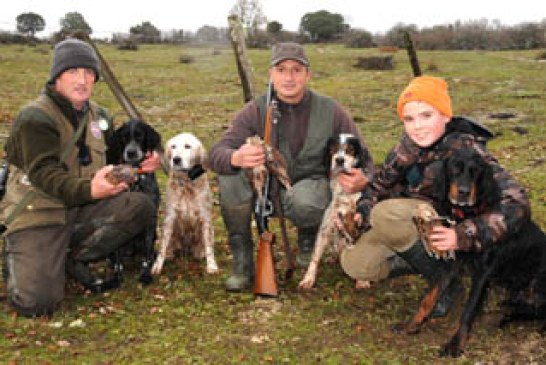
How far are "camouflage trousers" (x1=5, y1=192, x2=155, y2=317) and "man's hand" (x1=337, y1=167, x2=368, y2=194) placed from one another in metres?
1.92

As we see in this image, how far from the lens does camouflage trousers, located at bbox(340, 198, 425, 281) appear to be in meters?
5.11

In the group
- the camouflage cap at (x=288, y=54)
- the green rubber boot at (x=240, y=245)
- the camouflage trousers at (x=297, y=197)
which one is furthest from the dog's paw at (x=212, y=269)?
the camouflage cap at (x=288, y=54)

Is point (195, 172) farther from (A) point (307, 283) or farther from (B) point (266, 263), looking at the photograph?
(A) point (307, 283)

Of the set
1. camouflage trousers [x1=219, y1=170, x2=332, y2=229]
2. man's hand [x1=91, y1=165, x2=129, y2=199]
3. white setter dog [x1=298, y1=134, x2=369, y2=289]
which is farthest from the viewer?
camouflage trousers [x1=219, y1=170, x2=332, y2=229]

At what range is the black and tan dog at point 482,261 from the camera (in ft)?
14.7

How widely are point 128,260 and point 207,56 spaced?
3251 centimetres

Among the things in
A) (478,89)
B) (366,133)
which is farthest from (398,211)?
(478,89)

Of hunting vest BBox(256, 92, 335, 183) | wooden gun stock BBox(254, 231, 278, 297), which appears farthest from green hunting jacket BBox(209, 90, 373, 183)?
wooden gun stock BBox(254, 231, 278, 297)

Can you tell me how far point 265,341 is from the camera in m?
4.95

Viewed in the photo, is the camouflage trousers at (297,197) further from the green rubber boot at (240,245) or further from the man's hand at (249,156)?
the man's hand at (249,156)

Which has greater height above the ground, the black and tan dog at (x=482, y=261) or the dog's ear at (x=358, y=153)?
the dog's ear at (x=358, y=153)

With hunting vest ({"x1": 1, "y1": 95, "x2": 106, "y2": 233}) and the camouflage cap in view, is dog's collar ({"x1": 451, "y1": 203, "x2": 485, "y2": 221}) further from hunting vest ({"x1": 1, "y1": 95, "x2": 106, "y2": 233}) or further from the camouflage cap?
hunting vest ({"x1": 1, "y1": 95, "x2": 106, "y2": 233})

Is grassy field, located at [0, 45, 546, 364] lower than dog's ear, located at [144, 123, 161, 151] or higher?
lower

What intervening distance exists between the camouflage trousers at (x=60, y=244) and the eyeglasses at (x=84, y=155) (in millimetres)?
434
